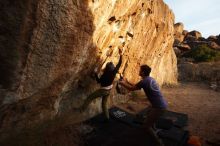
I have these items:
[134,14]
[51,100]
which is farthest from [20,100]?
[134,14]

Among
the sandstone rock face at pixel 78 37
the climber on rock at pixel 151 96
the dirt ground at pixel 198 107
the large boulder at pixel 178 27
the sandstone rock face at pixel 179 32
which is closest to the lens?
the sandstone rock face at pixel 78 37

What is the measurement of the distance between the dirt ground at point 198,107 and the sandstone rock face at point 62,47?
3185mm

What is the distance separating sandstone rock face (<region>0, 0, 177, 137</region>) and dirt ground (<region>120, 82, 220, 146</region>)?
125 inches

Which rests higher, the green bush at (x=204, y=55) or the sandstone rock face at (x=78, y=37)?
the green bush at (x=204, y=55)

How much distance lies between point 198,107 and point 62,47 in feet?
27.6

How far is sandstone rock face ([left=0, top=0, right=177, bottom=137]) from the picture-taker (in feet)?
18.6

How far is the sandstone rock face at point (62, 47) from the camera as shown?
18.6 feet

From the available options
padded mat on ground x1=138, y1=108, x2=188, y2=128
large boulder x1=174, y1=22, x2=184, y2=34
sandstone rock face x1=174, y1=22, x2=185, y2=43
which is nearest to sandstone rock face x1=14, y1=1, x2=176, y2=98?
padded mat on ground x1=138, y1=108, x2=188, y2=128

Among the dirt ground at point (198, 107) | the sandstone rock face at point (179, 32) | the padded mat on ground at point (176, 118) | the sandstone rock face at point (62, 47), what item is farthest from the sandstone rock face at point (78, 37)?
the sandstone rock face at point (179, 32)

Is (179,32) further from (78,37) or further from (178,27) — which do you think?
(78,37)

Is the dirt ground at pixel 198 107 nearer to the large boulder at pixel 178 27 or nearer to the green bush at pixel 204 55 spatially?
the green bush at pixel 204 55

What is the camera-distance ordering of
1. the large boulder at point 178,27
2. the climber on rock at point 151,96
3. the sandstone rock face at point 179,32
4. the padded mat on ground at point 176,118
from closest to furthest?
1. the climber on rock at point 151,96
2. the padded mat on ground at point 176,118
3. the sandstone rock face at point 179,32
4. the large boulder at point 178,27

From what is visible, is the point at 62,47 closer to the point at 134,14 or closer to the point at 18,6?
the point at 18,6

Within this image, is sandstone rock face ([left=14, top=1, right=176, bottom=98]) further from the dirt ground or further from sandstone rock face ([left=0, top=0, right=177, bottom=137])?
the dirt ground
